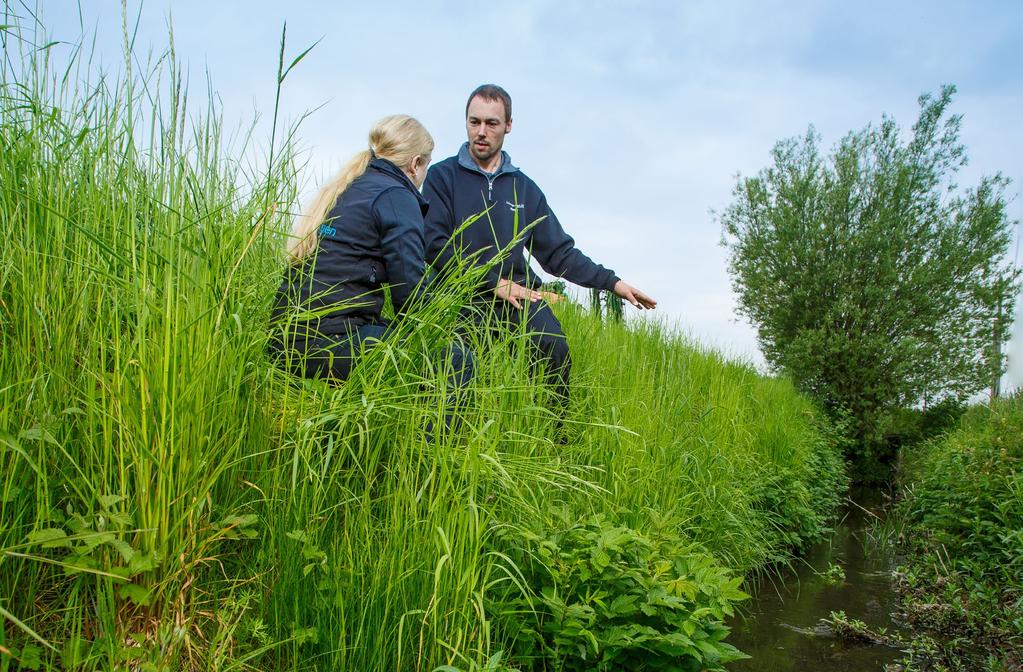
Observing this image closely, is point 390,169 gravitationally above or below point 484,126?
below

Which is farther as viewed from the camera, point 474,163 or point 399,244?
point 474,163

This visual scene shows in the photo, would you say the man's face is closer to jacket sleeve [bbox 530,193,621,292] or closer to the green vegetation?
jacket sleeve [bbox 530,193,621,292]

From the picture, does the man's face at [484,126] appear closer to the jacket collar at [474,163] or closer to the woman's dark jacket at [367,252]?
the jacket collar at [474,163]

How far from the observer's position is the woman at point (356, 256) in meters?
3.01

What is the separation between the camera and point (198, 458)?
2.12 m

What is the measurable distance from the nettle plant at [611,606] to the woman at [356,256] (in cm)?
80

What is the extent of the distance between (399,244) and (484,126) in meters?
1.79

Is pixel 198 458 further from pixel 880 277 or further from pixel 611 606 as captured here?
pixel 880 277

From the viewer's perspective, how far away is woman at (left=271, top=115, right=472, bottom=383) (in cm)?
301

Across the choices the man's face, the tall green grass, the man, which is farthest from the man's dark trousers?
the tall green grass

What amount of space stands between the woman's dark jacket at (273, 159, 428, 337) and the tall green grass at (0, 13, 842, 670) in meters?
0.31

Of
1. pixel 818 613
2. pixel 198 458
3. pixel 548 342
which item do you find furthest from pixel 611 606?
pixel 818 613

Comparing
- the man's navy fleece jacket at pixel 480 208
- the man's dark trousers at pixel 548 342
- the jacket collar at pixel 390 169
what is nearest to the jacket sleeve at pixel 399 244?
the jacket collar at pixel 390 169

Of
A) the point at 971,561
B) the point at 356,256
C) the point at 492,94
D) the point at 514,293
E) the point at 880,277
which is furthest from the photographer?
the point at 880,277
